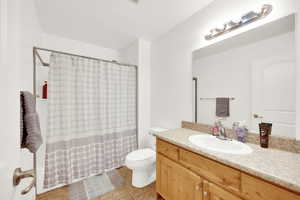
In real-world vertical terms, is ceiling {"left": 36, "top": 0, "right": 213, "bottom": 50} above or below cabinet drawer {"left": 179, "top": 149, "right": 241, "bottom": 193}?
above

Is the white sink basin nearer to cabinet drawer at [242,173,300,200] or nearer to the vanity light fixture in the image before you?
cabinet drawer at [242,173,300,200]

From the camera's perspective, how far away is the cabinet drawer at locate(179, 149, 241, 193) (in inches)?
31.4

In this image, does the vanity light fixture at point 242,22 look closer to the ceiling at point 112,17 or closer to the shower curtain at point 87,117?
the ceiling at point 112,17

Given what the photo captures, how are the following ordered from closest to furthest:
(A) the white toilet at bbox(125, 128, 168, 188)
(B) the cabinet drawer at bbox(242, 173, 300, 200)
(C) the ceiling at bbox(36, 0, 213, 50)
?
1. (B) the cabinet drawer at bbox(242, 173, 300, 200)
2. (C) the ceiling at bbox(36, 0, 213, 50)
3. (A) the white toilet at bbox(125, 128, 168, 188)

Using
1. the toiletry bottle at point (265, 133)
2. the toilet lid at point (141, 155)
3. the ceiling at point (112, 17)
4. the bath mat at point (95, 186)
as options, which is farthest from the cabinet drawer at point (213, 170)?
the ceiling at point (112, 17)

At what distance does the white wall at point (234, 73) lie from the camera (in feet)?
3.53

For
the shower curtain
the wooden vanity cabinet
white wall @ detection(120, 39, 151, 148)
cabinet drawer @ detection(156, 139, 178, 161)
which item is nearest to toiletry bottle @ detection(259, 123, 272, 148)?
the wooden vanity cabinet

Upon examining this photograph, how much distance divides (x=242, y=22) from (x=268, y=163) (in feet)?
3.93

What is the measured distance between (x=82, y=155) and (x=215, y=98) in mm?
1920

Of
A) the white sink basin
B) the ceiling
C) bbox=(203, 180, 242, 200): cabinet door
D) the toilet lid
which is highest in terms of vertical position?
the ceiling

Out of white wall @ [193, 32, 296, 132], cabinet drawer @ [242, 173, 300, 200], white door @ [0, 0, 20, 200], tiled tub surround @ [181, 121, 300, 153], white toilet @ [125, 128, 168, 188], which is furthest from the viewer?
white toilet @ [125, 128, 168, 188]

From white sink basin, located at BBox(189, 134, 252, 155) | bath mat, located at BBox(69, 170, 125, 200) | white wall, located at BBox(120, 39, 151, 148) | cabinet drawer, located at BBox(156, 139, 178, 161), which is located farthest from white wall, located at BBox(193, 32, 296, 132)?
bath mat, located at BBox(69, 170, 125, 200)

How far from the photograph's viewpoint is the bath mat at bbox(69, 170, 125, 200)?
1.58 m

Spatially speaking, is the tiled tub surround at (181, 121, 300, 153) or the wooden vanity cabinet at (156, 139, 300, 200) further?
the tiled tub surround at (181, 121, 300, 153)
